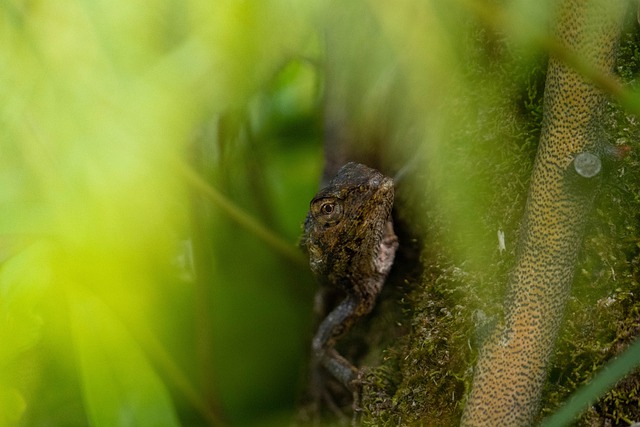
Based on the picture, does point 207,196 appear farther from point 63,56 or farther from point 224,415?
point 224,415

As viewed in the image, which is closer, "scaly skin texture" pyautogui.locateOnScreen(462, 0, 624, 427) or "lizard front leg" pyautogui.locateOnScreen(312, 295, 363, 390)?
"scaly skin texture" pyautogui.locateOnScreen(462, 0, 624, 427)

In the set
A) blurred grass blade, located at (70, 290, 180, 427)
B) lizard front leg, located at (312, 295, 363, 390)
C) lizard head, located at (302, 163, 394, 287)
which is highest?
lizard head, located at (302, 163, 394, 287)

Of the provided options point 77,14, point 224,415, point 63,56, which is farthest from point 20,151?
point 224,415

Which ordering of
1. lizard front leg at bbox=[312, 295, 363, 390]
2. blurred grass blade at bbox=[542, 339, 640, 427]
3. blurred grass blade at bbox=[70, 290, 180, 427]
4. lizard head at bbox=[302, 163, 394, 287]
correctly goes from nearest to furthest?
1. blurred grass blade at bbox=[542, 339, 640, 427]
2. blurred grass blade at bbox=[70, 290, 180, 427]
3. lizard head at bbox=[302, 163, 394, 287]
4. lizard front leg at bbox=[312, 295, 363, 390]

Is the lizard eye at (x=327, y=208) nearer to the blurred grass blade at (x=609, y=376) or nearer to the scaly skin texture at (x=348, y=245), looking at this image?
the scaly skin texture at (x=348, y=245)

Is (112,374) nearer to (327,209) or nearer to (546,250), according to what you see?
(327,209)

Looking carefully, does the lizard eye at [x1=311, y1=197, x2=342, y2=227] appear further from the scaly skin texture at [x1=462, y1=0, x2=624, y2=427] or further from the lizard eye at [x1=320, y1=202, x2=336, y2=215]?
the scaly skin texture at [x1=462, y1=0, x2=624, y2=427]

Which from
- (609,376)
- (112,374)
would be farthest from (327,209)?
(609,376)

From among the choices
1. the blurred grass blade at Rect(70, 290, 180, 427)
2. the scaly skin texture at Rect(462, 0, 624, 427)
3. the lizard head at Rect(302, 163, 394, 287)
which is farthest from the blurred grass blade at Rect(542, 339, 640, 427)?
the blurred grass blade at Rect(70, 290, 180, 427)
